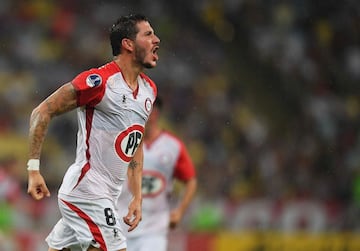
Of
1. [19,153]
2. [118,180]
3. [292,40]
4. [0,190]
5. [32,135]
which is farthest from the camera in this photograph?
[292,40]

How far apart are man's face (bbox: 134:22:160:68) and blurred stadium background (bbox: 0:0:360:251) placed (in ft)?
20.6

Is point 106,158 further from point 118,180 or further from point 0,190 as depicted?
point 0,190

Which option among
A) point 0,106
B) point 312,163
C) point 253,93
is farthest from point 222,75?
point 0,106

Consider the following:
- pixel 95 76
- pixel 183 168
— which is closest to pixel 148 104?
pixel 95 76

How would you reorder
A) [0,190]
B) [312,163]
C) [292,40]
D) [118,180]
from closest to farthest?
[118,180] → [0,190] → [312,163] → [292,40]

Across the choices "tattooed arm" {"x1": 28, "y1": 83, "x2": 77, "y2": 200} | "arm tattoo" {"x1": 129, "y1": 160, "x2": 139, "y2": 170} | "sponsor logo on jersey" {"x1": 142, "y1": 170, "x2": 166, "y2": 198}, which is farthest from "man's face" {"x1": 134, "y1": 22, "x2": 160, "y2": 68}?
"sponsor logo on jersey" {"x1": 142, "y1": 170, "x2": 166, "y2": 198}

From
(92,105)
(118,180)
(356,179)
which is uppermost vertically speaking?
(92,105)

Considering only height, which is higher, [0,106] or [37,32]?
[37,32]

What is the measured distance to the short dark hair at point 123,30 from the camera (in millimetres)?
6492

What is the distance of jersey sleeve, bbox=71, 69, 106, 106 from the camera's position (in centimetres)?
613

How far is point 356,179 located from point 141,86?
952 cm

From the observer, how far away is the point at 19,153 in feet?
50.1

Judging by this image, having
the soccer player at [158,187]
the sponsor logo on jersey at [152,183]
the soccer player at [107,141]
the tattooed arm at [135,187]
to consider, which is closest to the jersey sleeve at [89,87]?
the soccer player at [107,141]

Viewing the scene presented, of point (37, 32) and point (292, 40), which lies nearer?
point (37, 32)
